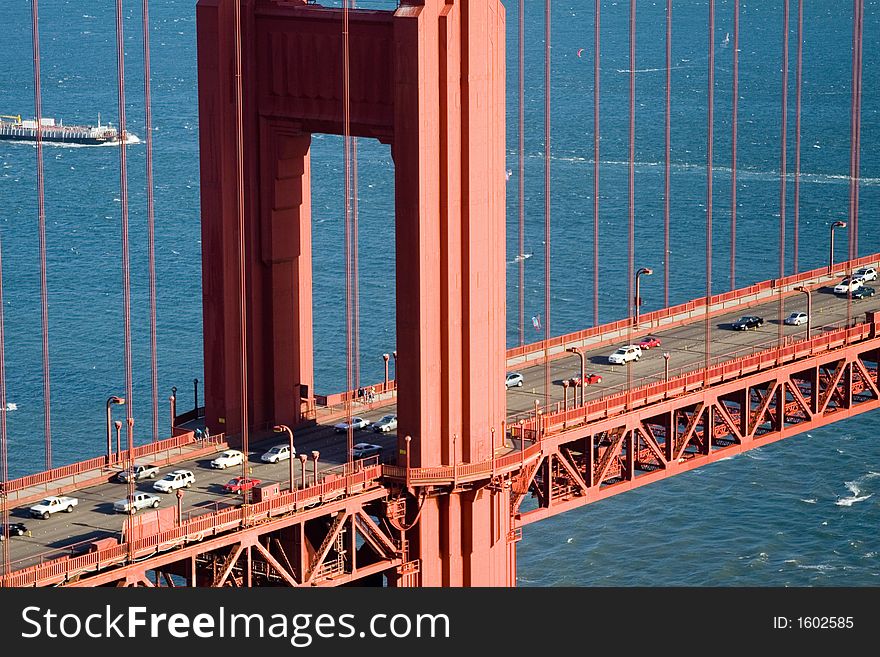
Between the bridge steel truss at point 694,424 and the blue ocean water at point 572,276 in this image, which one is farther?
the blue ocean water at point 572,276

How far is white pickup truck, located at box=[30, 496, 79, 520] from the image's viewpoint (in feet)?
181

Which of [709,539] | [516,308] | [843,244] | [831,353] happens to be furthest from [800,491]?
[843,244]

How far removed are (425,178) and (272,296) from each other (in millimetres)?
8521

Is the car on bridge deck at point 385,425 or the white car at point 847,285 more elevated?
the white car at point 847,285

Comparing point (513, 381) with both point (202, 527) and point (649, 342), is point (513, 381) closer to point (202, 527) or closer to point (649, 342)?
point (649, 342)

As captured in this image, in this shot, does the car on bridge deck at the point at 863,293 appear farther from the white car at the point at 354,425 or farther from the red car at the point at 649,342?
the white car at the point at 354,425

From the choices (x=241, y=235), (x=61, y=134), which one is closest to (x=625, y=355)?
(x=241, y=235)

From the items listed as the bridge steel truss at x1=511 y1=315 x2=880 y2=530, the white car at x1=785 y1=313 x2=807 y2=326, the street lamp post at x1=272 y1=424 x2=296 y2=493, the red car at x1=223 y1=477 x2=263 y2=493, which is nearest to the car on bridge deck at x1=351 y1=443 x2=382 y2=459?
the street lamp post at x1=272 y1=424 x2=296 y2=493

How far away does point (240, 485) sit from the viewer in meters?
56.8

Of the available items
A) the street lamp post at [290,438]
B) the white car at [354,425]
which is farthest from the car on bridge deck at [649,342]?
the street lamp post at [290,438]

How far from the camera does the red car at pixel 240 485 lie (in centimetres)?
5669

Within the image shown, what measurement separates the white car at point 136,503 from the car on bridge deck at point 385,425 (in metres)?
9.01

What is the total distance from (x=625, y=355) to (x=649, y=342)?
9.59 ft

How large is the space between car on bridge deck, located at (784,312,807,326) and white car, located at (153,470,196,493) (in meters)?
28.2
